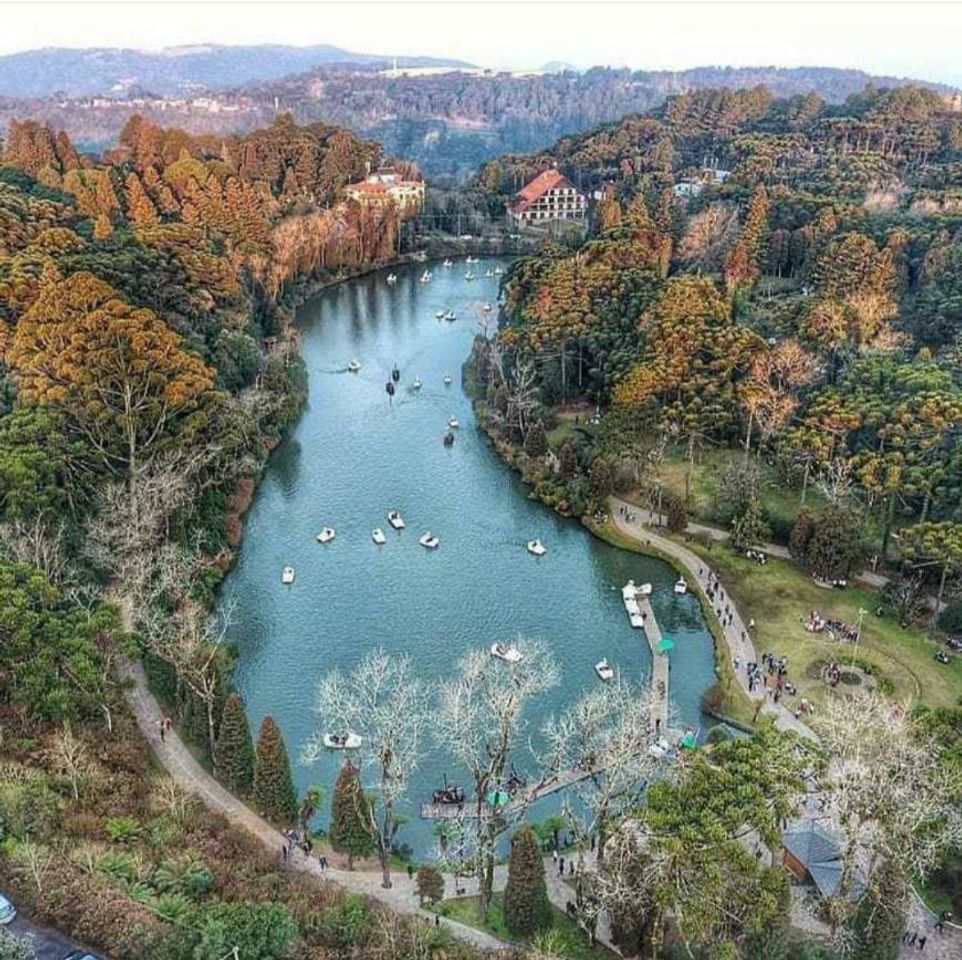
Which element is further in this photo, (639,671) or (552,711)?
(639,671)

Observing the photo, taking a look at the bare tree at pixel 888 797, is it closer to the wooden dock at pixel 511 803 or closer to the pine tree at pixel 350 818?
the wooden dock at pixel 511 803

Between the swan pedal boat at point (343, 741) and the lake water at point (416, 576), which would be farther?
the lake water at point (416, 576)

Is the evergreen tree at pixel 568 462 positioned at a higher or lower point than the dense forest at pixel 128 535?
lower

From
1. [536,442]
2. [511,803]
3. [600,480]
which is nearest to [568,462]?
[600,480]

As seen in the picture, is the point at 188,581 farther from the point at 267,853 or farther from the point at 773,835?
the point at 773,835

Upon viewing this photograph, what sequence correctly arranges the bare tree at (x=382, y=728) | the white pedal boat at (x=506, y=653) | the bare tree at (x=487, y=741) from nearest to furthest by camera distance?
the bare tree at (x=487, y=741) → the bare tree at (x=382, y=728) → the white pedal boat at (x=506, y=653)

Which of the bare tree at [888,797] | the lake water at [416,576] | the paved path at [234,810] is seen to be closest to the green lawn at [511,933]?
the paved path at [234,810]

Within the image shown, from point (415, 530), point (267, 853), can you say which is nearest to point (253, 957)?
point (267, 853)
